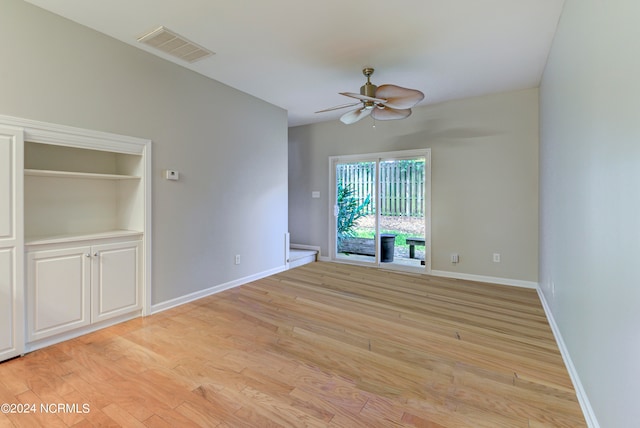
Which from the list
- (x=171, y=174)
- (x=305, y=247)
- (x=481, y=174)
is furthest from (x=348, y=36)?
(x=305, y=247)

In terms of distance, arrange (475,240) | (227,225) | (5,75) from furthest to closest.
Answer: (475,240), (227,225), (5,75)

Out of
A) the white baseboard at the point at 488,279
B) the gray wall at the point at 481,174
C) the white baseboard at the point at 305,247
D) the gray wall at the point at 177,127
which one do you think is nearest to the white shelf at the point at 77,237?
the gray wall at the point at 177,127

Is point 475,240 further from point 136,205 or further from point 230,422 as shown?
point 136,205

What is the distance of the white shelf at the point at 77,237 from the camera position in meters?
2.36

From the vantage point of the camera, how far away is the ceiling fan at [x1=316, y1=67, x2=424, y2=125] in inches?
113

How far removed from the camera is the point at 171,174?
3.27 meters

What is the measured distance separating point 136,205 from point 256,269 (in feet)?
6.35

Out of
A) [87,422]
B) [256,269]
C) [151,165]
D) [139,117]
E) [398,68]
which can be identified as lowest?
[87,422]

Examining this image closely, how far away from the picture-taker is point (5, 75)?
Answer: 218 cm

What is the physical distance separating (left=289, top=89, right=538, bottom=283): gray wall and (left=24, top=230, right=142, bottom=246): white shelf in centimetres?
392

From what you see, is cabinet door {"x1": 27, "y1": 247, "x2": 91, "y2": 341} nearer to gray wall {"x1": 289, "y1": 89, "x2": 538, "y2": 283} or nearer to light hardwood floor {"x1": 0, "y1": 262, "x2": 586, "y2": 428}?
light hardwood floor {"x1": 0, "y1": 262, "x2": 586, "y2": 428}

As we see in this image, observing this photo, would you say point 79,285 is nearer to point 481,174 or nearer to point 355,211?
point 355,211

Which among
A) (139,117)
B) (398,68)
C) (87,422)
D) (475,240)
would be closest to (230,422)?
(87,422)

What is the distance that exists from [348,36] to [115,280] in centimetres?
320
